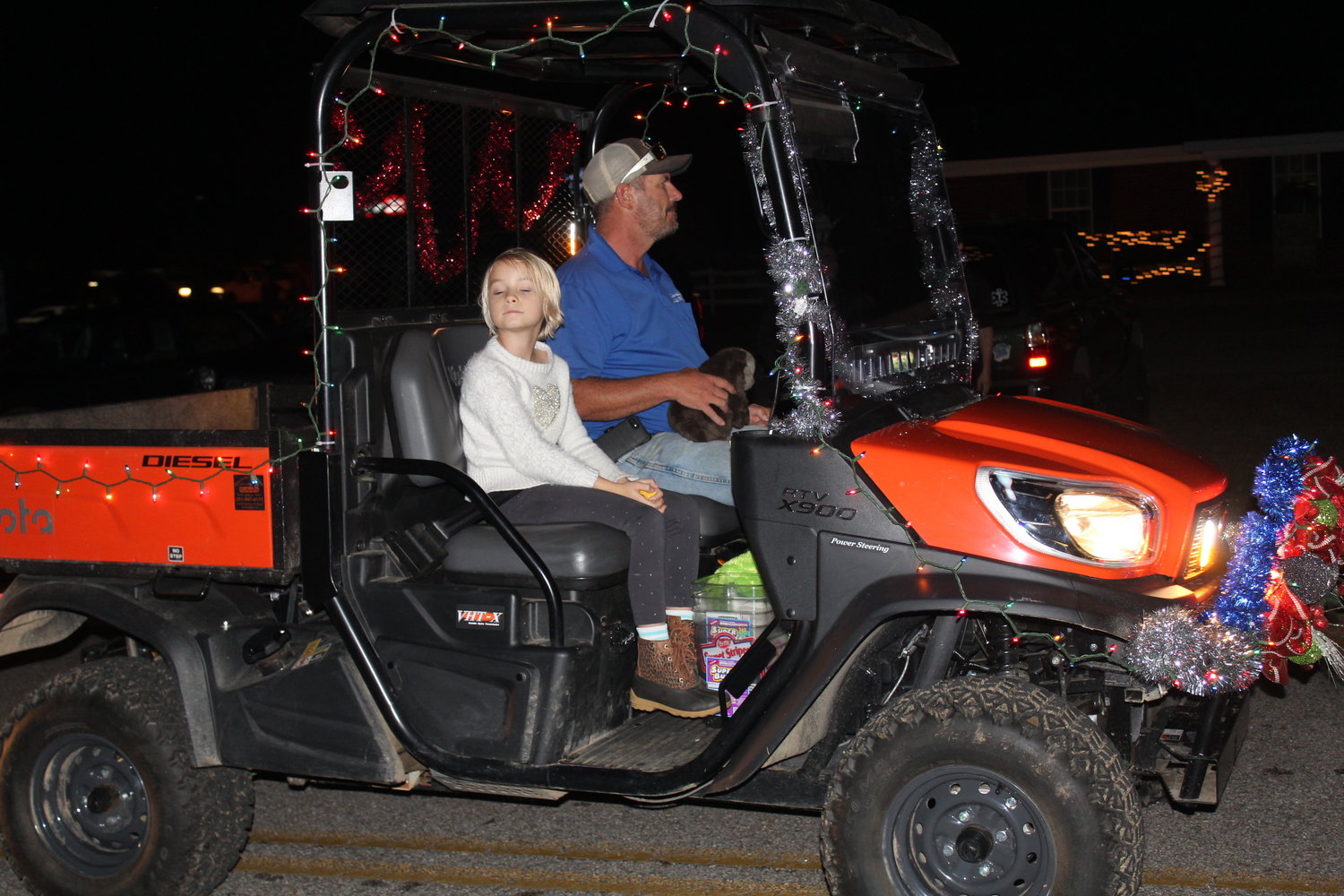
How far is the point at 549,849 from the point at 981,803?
72.9 inches

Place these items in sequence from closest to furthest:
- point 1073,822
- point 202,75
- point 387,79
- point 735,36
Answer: point 1073,822 → point 735,36 → point 387,79 → point 202,75

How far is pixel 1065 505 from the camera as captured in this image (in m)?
3.26

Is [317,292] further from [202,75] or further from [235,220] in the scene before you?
[235,220]

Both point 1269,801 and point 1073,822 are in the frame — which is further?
point 1269,801

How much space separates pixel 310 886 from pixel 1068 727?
2.55 metres

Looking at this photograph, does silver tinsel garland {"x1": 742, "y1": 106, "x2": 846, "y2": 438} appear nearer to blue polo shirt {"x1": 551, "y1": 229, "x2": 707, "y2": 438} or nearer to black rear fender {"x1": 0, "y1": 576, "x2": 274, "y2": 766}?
blue polo shirt {"x1": 551, "y1": 229, "x2": 707, "y2": 438}

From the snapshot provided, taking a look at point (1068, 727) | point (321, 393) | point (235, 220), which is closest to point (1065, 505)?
point (1068, 727)

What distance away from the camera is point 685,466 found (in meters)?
4.31

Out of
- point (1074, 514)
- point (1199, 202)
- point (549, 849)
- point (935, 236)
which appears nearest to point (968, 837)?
point (1074, 514)

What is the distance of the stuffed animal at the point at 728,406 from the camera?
166 inches

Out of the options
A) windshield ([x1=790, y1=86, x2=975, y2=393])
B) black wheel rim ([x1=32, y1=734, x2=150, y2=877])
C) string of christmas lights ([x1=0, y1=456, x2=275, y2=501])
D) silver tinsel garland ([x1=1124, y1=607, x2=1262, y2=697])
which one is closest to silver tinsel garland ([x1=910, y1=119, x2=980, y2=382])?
windshield ([x1=790, y1=86, x2=975, y2=393])

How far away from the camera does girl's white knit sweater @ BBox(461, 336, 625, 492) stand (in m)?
4.02

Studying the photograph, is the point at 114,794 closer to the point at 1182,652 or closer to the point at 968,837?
the point at 968,837

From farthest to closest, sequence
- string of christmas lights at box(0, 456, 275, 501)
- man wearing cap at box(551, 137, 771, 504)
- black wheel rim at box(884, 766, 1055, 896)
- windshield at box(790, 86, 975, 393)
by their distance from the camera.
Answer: man wearing cap at box(551, 137, 771, 504), string of christmas lights at box(0, 456, 275, 501), windshield at box(790, 86, 975, 393), black wheel rim at box(884, 766, 1055, 896)
